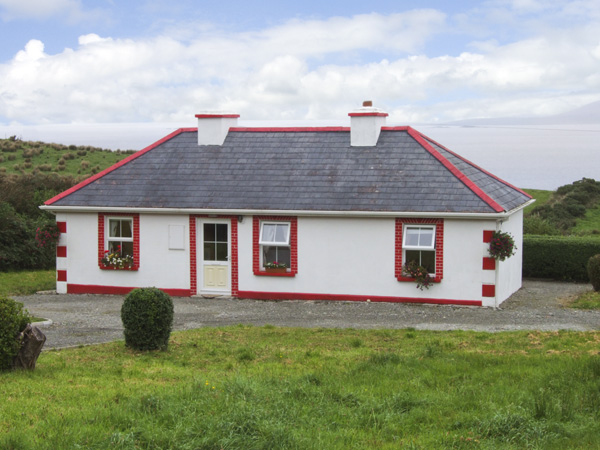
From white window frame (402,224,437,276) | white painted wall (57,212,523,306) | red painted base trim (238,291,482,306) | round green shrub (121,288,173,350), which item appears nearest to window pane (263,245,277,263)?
white painted wall (57,212,523,306)

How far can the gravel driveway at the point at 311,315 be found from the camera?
16.8m

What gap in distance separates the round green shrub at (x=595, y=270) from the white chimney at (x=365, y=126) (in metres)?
6.81

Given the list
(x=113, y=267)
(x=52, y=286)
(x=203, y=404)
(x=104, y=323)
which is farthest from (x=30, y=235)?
(x=203, y=404)

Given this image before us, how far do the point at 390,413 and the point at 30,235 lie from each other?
2119cm

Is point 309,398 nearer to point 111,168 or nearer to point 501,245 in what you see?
point 501,245

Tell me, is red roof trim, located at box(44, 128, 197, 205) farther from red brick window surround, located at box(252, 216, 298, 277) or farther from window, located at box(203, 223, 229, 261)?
red brick window surround, located at box(252, 216, 298, 277)

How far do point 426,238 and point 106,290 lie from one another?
364 inches

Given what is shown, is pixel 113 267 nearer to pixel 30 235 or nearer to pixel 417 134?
pixel 30 235

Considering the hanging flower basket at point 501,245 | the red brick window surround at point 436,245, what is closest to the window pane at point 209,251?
the red brick window surround at point 436,245

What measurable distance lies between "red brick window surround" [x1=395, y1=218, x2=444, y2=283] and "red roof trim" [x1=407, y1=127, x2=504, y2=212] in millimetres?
1219

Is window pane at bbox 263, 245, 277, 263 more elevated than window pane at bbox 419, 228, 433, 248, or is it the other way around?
window pane at bbox 419, 228, 433, 248

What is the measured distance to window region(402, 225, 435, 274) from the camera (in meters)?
20.2

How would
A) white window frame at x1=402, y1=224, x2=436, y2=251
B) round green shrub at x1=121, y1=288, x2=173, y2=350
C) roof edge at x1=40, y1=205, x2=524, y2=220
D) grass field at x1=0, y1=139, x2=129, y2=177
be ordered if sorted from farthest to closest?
1. grass field at x1=0, y1=139, x2=129, y2=177
2. white window frame at x1=402, y1=224, x2=436, y2=251
3. roof edge at x1=40, y1=205, x2=524, y2=220
4. round green shrub at x1=121, y1=288, x2=173, y2=350

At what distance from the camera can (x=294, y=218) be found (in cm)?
2117
